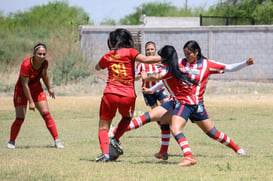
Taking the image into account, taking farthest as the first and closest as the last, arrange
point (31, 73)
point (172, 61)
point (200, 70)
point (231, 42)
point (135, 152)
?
point (231, 42)
point (31, 73)
point (135, 152)
point (200, 70)
point (172, 61)

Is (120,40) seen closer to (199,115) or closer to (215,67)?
(215,67)

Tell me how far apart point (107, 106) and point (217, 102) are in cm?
1575

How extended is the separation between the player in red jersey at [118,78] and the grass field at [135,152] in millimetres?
631

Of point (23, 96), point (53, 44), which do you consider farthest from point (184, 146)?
point (53, 44)

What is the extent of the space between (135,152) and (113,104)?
83.9 inches

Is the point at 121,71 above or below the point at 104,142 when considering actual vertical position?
above

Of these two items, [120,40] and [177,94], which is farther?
[177,94]

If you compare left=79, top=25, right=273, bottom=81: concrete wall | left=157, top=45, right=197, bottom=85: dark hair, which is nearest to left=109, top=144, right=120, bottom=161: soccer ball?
left=157, top=45, right=197, bottom=85: dark hair

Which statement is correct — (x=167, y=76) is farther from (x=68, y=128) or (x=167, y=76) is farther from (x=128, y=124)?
(x=68, y=128)

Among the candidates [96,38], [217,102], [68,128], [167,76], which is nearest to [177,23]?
[96,38]

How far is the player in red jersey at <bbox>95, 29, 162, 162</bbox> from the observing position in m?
9.18

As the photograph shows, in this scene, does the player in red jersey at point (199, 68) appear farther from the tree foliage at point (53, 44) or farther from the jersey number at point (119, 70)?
the tree foliage at point (53, 44)

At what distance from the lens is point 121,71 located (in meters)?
9.23

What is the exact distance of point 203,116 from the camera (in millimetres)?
9641
